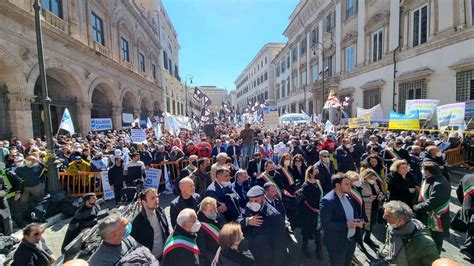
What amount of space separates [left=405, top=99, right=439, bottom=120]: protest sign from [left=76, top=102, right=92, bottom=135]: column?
17524 millimetres

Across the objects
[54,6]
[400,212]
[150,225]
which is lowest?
[150,225]

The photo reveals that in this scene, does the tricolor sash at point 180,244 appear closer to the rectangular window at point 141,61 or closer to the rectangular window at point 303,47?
the rectangular window at point 141,61

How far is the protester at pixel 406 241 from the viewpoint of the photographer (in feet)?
7.94

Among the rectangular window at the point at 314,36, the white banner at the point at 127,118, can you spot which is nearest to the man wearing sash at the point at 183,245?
the white banner at the point at 127,118

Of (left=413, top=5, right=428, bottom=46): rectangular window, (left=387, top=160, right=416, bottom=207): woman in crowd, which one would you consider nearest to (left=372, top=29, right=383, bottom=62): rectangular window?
(left=413, top=5, right=428, bottom=46): rectangular window

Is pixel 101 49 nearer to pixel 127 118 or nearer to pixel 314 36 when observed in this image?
pixel 127 118

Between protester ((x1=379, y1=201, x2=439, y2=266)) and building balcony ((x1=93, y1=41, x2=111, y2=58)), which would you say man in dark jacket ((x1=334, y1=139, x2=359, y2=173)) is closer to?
protester ((x1=379, y1=201, x2=439, y2=266))

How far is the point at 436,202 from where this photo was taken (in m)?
3.70

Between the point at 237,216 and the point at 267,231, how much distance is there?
32.2 inches

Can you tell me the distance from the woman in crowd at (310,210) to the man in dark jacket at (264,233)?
1.37 meters

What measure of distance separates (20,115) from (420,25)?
21600 millimetres

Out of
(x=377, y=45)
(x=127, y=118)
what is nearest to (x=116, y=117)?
(x=127, y=118)

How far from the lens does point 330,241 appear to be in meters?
3.43

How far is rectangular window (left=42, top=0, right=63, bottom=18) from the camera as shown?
42.5 feet
